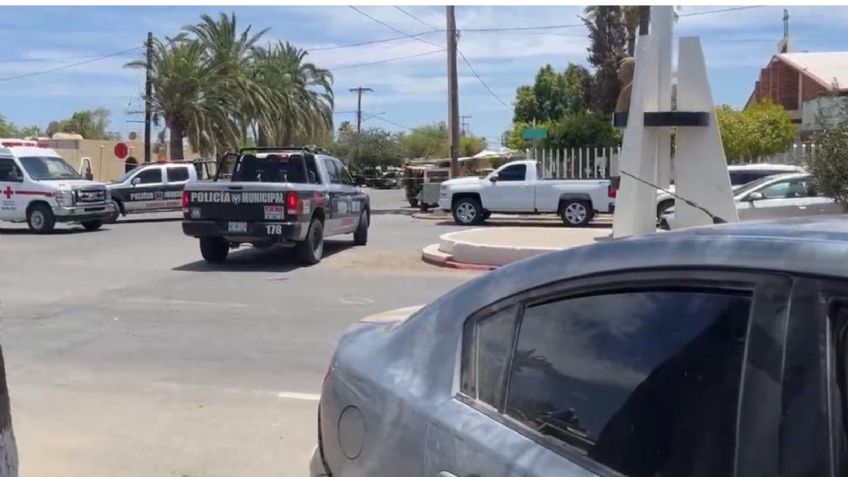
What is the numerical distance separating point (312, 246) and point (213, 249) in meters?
1.81

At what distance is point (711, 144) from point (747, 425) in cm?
1372

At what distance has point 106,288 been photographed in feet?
45.8

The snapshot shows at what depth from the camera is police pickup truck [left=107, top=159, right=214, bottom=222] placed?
29.3 m

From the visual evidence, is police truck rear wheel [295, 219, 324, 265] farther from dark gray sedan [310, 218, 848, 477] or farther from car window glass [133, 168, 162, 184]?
car window glass [133, 168, 162, 184]

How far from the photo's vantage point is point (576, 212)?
26.3m

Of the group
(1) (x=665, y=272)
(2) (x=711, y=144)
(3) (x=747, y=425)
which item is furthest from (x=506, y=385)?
(2) (x=711, y=144)

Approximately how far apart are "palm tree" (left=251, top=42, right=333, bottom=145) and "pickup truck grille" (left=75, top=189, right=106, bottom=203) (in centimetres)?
2234

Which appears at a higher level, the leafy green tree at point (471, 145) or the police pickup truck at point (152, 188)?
the leafy green tree at point (471, 145)

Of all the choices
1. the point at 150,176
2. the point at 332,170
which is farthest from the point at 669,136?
the point at 150,176

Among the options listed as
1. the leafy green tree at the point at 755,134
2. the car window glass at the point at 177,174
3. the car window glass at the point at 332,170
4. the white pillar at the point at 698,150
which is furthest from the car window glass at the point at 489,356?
the leafy green tree at the point at 755,134

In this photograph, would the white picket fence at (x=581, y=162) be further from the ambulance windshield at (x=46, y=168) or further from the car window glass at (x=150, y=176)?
the ambulance windshield at (x=46, y=168)

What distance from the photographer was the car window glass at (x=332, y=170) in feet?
57.8

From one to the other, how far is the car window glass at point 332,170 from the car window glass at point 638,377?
49.4 ft

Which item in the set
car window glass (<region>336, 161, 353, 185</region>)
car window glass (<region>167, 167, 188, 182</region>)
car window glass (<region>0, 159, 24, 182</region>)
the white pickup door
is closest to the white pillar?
car window glass (<region>336, 161, 353, 185</region>)
